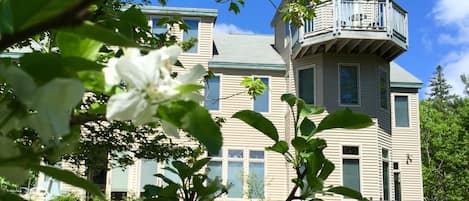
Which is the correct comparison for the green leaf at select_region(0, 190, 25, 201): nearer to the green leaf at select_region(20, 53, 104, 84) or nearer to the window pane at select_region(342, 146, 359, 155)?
the green leaf at select_region(20, 53, 104, 84)

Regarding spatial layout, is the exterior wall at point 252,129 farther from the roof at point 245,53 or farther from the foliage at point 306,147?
the foliage at point 306,147

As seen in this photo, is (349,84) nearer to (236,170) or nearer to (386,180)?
(386,180)

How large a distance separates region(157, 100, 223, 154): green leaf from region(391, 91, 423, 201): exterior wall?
20384 mm

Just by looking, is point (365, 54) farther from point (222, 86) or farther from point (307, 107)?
point (307, 107)

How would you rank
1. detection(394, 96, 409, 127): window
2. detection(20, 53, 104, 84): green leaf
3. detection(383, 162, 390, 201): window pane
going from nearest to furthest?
1. detection(20, 53, 104, 84): green leaf
2. detection(383, 162, 390, 201): window pane
3. detection(394, 96, 409, 127): window

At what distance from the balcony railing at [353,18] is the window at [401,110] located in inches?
136

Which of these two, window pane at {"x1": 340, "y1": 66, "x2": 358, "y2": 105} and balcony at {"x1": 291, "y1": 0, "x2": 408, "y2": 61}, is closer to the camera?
balcony at {"x1": 291, "y1": 0, "x2": 408, "y2": 61}

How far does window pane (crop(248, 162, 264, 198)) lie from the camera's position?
16.6 metres

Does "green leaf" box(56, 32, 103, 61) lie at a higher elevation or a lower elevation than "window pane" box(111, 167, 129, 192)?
higher

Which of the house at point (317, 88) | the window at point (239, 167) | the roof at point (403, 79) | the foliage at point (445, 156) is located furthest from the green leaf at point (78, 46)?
the foliage at point (445, 156)

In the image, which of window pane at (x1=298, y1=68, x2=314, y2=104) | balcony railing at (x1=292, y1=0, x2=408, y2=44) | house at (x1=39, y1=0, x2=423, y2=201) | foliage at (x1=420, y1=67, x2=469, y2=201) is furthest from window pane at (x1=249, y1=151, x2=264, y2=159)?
foliage at (x1=420, y1=67, x2=469, y2=201)

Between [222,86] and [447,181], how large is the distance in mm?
23128

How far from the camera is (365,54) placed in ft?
57.0

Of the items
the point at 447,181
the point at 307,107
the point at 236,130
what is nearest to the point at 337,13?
the point at 236,130
